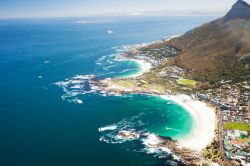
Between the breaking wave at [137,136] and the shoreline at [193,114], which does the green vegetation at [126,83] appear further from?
the breaking wave at [137,136]

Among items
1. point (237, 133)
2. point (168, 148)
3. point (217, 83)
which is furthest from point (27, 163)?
point (217, 83)

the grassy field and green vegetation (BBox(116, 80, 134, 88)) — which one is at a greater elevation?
green vegetation (BBox(116, 80, 134, 88))

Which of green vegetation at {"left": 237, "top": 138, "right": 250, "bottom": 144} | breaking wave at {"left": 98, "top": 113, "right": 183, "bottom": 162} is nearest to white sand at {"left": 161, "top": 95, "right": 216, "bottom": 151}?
breaking wave at {"left": 98, "top": 113, "right": 183, "bottom": 162}

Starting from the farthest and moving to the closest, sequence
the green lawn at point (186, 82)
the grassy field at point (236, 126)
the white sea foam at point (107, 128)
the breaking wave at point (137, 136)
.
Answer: the green lawn at point (186, 82)
the white sea foam at point (107, 128)
the grassy field at point (236, 126)
the breaking wave at point (137, 136)

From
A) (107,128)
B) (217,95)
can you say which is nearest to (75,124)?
(107,128)

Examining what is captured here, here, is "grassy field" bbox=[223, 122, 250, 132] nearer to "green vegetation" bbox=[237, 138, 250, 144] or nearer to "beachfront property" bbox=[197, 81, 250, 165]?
"beachfront property" bbox=[197, 81, 250, 165]

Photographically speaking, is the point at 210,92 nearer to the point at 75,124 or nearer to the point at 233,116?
the point at 233,116

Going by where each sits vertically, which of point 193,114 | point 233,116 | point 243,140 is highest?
point 233,116

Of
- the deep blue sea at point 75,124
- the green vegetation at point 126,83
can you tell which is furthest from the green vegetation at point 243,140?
the green vegetation at point 126,83
